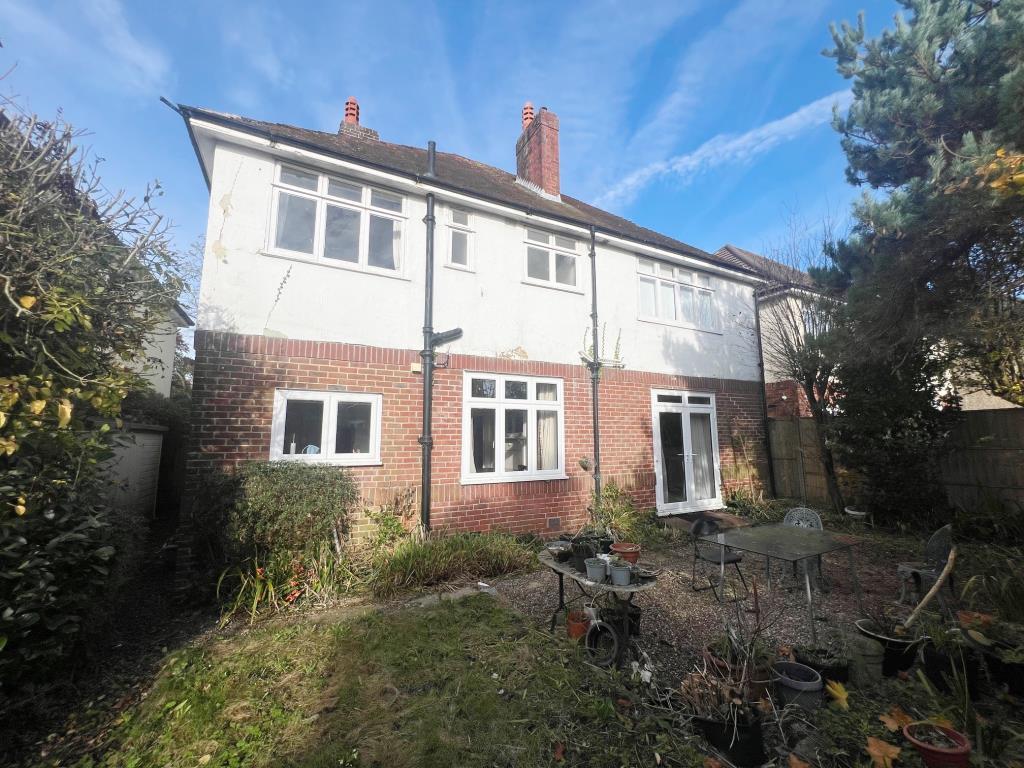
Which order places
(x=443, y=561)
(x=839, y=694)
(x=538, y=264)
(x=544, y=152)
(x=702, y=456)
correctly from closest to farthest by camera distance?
(x=839, y=694) → (x=443, y=561) → (x=538, y=264) → (x=702, y=456) → (x=544, y=152)

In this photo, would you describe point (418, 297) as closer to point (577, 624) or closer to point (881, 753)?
point (577, 624)

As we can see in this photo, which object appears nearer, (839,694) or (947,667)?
(839,694)

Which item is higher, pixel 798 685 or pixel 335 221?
pixel 335 221

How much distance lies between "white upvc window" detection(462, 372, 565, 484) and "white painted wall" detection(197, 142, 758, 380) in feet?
1.98

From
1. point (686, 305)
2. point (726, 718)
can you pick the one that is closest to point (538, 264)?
point (686, 305)

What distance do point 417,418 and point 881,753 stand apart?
18.2ft

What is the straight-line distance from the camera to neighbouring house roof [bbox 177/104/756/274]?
5.98 m

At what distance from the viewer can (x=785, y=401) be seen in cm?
1039

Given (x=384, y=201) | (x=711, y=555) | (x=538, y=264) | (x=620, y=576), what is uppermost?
(x=384, y=201)

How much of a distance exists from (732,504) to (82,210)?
10665mm

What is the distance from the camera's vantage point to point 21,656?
2646mm

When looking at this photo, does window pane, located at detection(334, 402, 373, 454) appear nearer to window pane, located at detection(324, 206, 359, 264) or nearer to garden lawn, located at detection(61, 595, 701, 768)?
window pane, located at detection(324, 206, 359, 264)

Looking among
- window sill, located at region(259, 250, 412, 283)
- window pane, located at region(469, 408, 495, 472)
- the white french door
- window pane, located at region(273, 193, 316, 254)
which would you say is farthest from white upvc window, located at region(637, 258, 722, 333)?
window pane, located at region(273, 193, 316, 254)

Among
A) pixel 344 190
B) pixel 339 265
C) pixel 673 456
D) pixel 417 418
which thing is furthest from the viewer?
pixel 673 456
